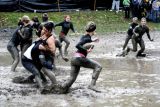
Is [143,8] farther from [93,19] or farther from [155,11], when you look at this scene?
[93,19]

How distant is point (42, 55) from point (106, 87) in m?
2.13

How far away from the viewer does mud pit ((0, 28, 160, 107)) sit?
12.2 m

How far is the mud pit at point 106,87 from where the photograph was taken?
12250 millimetres

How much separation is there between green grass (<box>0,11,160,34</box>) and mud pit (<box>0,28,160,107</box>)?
33.1ft

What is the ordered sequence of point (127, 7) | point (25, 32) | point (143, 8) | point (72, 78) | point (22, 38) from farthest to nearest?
point (143, 8) → point (127, 7) → point (22, 38) → point (25, 32) → point (72, 78)

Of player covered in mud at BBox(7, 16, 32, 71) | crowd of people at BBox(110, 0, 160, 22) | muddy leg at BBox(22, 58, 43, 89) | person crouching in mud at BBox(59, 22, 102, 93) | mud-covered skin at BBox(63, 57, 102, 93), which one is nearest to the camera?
person crouching in mud at BBox(59, 22, 102, 93)

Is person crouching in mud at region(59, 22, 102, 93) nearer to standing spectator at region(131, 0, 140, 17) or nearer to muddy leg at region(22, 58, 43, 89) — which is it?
muddy leg at region(22, 58, 43, 89)

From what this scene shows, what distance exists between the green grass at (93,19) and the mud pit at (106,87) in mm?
10103

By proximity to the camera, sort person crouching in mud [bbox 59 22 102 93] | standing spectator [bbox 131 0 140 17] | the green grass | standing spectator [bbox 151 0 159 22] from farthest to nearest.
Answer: standing spectator [bbox 131 0 140 17] → standing spectator [bbox 151 0 159 22] → the green grass → person crouching in mud [bbox 59 22 102 93]

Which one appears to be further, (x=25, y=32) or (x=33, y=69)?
(x=25, y=32)

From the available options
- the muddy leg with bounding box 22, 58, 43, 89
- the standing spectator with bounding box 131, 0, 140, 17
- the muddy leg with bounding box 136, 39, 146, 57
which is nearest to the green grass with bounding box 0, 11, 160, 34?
the standing spectator with bounding box 131, 0, 140, 17

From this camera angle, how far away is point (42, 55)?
13117 millimetres

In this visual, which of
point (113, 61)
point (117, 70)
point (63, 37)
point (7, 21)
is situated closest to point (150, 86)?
point (117, 70)

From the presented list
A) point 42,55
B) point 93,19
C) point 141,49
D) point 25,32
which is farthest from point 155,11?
point 42,55
